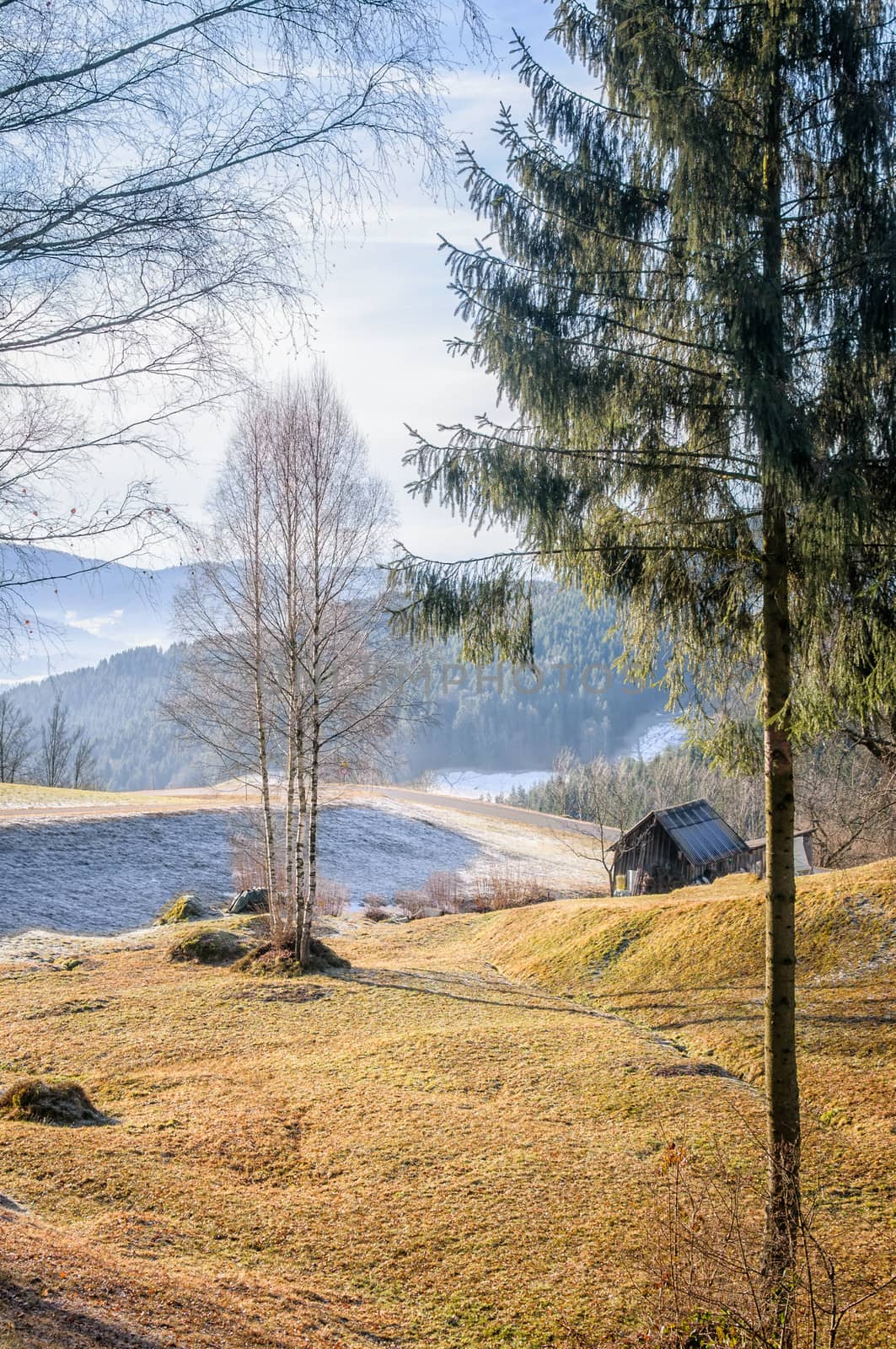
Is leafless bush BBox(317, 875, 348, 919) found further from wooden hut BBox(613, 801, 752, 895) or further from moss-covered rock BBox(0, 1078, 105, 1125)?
moss-covered rock BBox(0, 1078, 105, 1125)

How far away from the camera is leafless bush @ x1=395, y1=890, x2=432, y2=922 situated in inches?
835

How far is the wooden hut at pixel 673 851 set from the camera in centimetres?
2214

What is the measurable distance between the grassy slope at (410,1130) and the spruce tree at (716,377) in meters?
1.26

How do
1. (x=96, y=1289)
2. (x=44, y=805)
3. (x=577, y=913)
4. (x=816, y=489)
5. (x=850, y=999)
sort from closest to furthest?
(x=96, y=1289)
(x=816, y=489)
(x=850, y=999)
(x=577, y=913)
(x=44, y=805)

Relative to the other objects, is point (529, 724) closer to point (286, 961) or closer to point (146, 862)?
point (146, 862)

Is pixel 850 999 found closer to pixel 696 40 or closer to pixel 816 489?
pixel 816 489

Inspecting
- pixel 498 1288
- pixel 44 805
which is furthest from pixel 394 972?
pixel 44 805

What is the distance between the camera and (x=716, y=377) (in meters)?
5.20

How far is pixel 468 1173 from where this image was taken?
18.7ft

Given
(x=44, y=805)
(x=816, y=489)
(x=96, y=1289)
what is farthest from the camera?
(x=44, y=805)

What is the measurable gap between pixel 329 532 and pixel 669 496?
25.8 feet

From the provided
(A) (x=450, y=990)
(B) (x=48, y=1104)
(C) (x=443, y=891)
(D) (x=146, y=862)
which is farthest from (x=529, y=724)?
(B) (x=48, y=1104)

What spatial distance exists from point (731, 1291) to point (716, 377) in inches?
203

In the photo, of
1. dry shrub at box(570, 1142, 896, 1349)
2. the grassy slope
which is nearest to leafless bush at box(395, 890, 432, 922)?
the grassy slope
